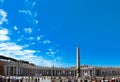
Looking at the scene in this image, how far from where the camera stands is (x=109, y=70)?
409 feet

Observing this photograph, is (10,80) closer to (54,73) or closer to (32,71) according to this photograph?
(32,71)

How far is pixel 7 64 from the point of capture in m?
86.9

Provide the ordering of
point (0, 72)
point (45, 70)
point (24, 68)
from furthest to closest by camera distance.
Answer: point (45, 70) < point (24, 68) < point (0, 72)

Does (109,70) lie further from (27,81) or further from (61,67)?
(27,81)

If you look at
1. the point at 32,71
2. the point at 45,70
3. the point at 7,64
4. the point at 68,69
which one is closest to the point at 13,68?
the point at 7,64

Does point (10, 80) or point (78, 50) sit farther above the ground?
point (78, 50)

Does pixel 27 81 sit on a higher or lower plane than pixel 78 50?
lower

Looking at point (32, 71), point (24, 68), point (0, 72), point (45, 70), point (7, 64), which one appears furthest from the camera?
point (45, 70)

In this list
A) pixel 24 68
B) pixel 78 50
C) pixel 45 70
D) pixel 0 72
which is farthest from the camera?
pixel 45 70

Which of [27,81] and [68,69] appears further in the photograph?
[68,69]

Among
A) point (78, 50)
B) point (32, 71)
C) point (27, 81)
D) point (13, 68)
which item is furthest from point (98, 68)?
point (27, 81)

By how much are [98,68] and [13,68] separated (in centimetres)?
4453

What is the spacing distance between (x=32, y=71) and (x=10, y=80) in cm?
7733

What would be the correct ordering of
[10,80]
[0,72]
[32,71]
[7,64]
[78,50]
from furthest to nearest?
[32,71] → [7,64] → [0,72] → [78,50] → [10,80]
